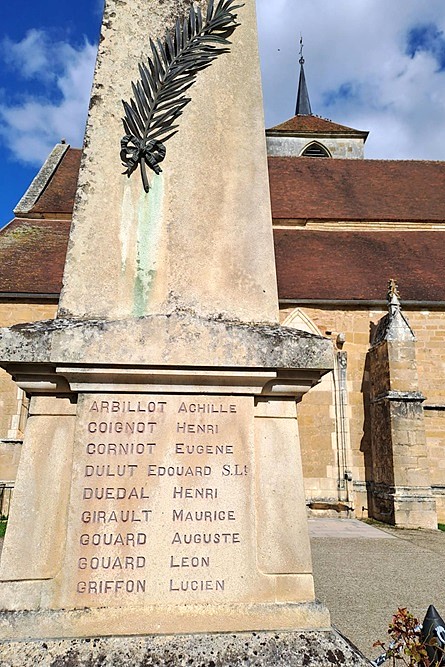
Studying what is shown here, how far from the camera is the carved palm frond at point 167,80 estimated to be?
2.37 m

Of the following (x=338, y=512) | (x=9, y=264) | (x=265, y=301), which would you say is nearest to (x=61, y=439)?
(x=265, y=301)

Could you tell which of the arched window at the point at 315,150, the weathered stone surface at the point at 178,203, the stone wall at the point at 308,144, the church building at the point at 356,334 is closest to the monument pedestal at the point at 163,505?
the weathered stone surface at the point at 178,203

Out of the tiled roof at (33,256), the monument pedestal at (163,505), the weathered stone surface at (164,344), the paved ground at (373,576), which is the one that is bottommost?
the paved ground at (373,576)

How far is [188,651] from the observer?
63.7 inches

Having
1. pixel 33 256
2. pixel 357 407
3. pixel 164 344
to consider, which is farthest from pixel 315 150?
pixel 164 344

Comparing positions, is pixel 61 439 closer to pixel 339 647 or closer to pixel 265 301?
pixel 265 301

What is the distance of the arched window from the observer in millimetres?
25734

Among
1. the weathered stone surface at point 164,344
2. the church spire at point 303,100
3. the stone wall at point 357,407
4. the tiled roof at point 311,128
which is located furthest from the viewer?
the church spire at point 303,100

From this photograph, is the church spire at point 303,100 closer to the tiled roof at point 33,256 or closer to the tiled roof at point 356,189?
the tiled roof at point 356,189

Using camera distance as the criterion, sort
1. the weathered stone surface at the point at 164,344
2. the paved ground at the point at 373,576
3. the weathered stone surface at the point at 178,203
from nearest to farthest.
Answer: the weathered stone surface at the point at 164,344
the weathered stone surface at the point at 178,203
the paved ground at the point at 373,576

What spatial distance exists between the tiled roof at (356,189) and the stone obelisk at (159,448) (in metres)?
13.5

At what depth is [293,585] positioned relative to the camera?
6.09 ft

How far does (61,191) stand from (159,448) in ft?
52.9

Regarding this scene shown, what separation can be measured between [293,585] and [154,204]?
5.79 ft
